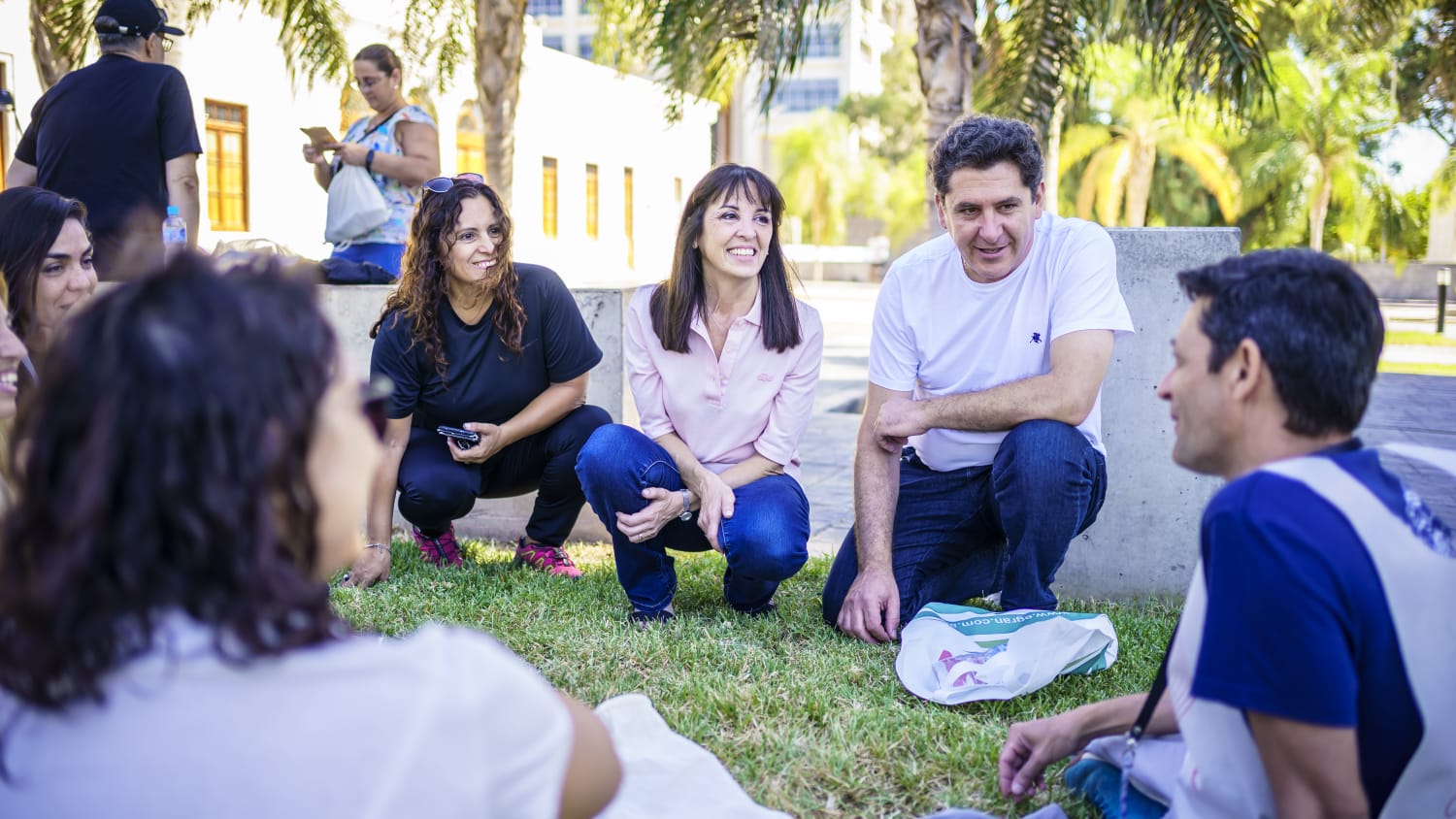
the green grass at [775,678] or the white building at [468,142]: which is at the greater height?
the white building at [468,142]

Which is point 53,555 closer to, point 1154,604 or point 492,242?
point 492,242

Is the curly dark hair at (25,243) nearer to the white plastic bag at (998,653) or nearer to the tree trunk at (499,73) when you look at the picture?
the white plastic bag at (998,653)

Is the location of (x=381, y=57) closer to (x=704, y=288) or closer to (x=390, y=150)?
(x=390, y=150)

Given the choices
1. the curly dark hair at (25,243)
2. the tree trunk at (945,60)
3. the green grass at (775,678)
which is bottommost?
the green grass at (775,678)

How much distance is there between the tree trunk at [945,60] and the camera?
28.8 ft

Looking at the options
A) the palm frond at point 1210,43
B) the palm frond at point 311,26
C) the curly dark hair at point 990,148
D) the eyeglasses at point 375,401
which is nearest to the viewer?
the eyeglasses at point 375,401

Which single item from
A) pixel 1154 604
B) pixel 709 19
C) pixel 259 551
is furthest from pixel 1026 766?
pixel 709 19

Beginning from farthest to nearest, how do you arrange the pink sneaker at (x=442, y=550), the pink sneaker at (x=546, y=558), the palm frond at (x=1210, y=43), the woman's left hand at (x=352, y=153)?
1. the palm frond at (x=1210, y=43)
2. the woman's left hand at (x=352, y=153)
3. the pink sneaker at (x=442, y=550)
4. the pink sneaker at (x=546, y=558)

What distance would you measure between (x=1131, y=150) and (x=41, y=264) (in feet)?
110

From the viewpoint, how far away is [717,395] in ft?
13.6

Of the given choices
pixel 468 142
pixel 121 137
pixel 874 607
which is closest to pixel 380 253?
pixel 121 137

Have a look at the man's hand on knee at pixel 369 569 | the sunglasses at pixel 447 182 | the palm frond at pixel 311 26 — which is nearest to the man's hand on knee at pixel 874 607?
the man's hand on knee at pixel 369 569

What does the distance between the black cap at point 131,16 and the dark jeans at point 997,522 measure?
12.5 feet

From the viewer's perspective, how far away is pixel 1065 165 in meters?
34.7
